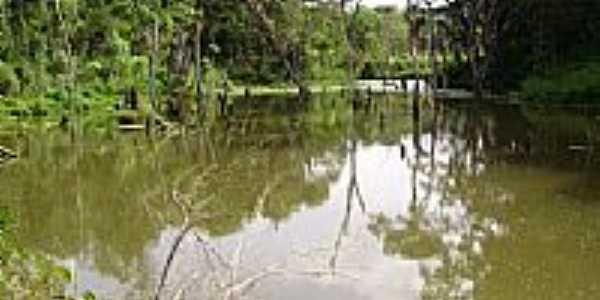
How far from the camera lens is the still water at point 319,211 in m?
11.8

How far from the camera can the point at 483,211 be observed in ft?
55.7

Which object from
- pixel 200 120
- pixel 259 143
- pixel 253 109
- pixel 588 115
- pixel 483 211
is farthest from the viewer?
pixel 253 109

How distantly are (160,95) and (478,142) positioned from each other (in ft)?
55.3

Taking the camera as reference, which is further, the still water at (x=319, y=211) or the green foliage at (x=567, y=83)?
the green foliage at (x=567, y=83)

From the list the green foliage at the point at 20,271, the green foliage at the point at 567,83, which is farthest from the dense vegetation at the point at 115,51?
the green foliage at the point at 20,271

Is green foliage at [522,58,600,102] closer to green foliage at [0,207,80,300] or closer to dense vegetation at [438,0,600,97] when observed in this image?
dense vegetation at [438,0,600,97]

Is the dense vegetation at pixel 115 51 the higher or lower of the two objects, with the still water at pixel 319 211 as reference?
higher

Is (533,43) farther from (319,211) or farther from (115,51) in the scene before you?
A: (319,211)

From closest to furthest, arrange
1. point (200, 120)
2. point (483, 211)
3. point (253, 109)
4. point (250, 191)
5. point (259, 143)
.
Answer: point (483, 211)
point (250, 191)
point (259, 143)
point (200, 120)
point (253, 109)

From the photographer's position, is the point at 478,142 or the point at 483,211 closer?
the point at 483,211

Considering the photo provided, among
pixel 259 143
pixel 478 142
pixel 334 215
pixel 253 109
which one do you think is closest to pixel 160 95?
pixel 253 109

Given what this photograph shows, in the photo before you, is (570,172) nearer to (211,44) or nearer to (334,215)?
(334,215)

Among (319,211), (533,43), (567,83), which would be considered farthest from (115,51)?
(319,211)

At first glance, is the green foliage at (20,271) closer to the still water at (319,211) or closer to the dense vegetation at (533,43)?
the still water at (319,211)
